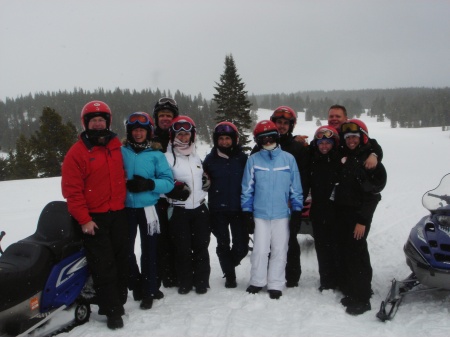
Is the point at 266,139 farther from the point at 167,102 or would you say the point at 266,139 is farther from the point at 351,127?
the point at 167,102

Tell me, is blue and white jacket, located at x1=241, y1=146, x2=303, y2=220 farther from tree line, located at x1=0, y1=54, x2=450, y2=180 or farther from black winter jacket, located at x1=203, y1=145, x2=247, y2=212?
tree line, located at x1=0, y1=54, x2=450, y2=180

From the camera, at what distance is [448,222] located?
12.3 ft

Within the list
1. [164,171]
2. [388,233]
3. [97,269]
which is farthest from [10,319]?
[388,233]

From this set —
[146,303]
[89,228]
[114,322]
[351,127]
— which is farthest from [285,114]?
[114,322]

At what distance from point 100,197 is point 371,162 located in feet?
9.72

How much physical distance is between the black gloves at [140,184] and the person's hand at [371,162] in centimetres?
241

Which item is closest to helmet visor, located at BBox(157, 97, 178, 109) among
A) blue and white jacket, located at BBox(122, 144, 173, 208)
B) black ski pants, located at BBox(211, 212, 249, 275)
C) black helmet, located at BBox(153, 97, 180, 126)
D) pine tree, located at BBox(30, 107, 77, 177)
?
black helmet, located at BBox(153, 97, 180, 126)

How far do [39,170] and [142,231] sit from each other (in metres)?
33.4

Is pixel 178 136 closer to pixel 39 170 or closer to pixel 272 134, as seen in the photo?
pixel 272 134

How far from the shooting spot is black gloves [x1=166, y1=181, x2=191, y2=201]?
172 inches

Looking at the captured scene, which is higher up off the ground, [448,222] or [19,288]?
[448,222]

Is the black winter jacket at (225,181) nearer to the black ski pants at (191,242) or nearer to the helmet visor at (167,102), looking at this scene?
the black ski pants at (191,242)

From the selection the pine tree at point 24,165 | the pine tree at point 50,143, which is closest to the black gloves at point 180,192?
the pine tree at point 50,143

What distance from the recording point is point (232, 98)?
2719cm
